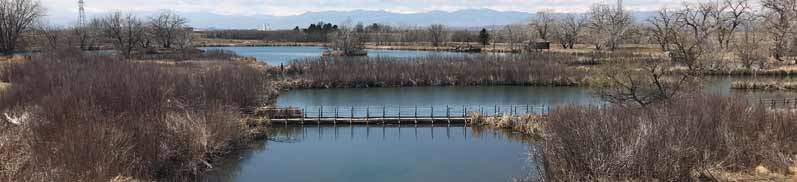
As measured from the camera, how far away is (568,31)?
358 feet

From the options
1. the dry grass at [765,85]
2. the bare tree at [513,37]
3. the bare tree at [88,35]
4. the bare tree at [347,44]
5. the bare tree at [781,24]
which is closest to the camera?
the dry grass at [765,85]

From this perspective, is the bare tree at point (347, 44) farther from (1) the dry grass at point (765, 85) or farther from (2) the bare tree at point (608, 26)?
(1) the dry grass at point (765, 85)

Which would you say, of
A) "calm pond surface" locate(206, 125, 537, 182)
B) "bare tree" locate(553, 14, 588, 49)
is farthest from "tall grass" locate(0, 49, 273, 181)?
"bare tree" locate(553, 14, 588, 49)

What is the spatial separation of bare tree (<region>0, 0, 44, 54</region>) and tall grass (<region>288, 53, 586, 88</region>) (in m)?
32.0

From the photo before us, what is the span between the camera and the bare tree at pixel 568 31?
106 m

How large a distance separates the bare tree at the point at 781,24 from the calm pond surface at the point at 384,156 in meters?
40.8

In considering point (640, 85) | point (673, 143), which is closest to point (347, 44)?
point (640, 85)

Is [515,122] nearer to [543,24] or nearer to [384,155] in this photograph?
[384,155]

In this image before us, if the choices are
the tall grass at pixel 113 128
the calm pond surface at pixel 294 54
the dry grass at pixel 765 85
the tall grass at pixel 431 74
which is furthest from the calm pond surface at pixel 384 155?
the calm pond surface at pixel 294 54

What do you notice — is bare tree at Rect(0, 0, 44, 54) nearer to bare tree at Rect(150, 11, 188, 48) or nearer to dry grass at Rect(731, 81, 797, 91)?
bare tree at Rect(150, 11, 188, 48)

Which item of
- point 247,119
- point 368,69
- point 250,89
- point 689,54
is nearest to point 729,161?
point 689,54

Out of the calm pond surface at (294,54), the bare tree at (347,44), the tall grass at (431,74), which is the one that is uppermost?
the bare tree at (347,44)

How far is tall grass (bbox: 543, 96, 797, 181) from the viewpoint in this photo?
18062mm

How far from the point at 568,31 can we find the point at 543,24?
1843 centimetres
